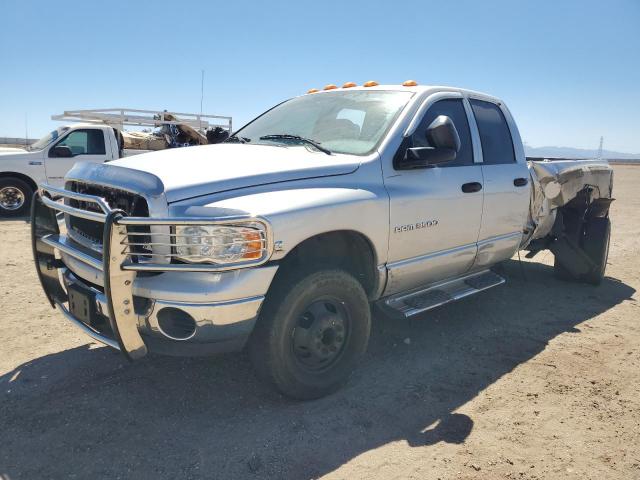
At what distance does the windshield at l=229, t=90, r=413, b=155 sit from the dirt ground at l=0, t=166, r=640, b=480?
164 centimetres

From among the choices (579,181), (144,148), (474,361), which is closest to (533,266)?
(579,181)

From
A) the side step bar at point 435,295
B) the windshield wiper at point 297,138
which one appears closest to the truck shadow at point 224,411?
the side step bar at point 435,295

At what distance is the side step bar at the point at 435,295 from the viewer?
11.8 feet

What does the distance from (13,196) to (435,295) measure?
30.3 feet

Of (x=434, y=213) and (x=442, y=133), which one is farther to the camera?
(x=434, y=213)

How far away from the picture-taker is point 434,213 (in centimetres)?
361

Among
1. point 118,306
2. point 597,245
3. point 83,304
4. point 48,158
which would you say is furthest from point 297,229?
point 48,158

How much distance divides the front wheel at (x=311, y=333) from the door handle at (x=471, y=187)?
4.25 ft

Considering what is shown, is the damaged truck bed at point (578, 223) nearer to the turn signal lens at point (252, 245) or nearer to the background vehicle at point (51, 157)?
the turn signal lens at point (252, 245)

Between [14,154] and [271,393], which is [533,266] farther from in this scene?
[14,154]

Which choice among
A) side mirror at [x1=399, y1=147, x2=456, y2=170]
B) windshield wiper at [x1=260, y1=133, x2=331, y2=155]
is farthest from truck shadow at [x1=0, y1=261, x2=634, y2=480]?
windshield wiper at [x1=260, y1=133, x2=331, y2=155]

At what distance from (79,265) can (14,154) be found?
820 cm

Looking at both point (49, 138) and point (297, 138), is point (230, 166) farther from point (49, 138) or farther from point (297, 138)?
point (49, 138)

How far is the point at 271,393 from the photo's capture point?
3.22 m
